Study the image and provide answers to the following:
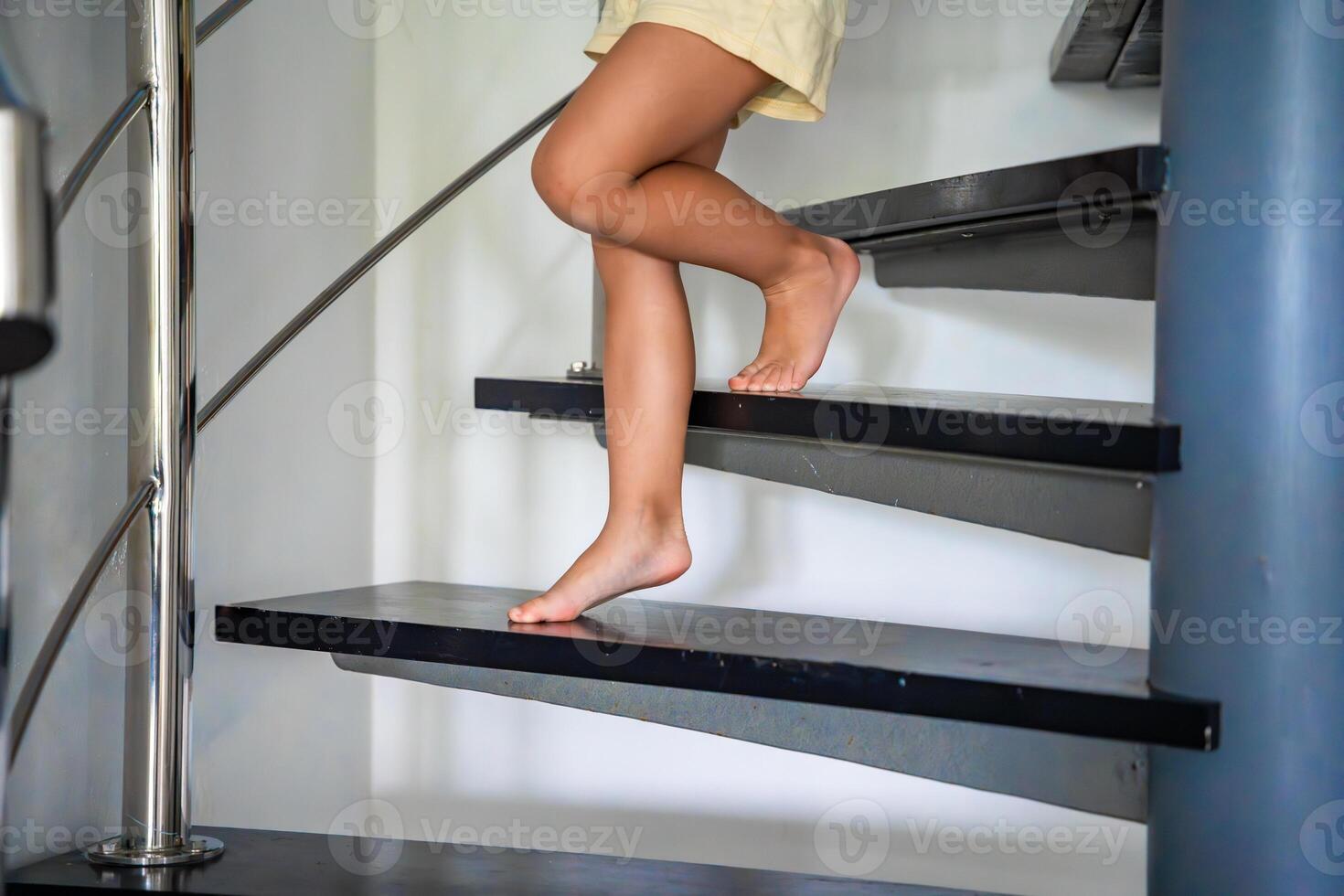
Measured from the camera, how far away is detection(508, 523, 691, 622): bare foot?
1086 millimetres

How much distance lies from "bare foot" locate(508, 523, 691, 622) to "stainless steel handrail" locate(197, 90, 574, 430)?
46cm

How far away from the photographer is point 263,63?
1692 millimetres

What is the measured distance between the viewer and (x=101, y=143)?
1.13 m

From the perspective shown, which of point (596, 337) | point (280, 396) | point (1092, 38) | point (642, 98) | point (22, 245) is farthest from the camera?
point (280, 396)

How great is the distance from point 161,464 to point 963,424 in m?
0.77

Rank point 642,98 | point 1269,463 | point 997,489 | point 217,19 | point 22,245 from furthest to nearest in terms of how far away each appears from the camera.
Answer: point 217,19, point 642,98, point 997,489, point 1269,463, point 22,245

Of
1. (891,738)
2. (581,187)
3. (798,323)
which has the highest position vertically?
(581,187)

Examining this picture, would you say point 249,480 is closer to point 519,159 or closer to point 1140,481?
point 519,159

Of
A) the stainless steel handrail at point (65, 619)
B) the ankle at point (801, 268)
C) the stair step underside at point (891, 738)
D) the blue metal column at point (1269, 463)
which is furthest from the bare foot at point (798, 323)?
the stainless steel handrail at point (65, 619)

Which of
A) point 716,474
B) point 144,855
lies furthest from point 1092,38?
point 144,855

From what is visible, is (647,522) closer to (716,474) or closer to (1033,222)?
(1033,222)

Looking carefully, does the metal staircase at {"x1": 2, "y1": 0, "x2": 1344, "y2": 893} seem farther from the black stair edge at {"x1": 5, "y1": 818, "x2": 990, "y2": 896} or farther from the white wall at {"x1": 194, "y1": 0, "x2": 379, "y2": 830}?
the white wall at {"x1": 194, "y1": 0, "x2": 379, "y2": 830}

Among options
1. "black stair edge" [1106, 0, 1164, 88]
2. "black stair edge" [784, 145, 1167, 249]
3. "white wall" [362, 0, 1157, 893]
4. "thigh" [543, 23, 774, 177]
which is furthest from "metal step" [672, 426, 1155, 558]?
"white wall" [362, 0, 1157, 893]

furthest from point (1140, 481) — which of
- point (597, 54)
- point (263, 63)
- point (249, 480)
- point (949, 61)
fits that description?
point (263, 63)
